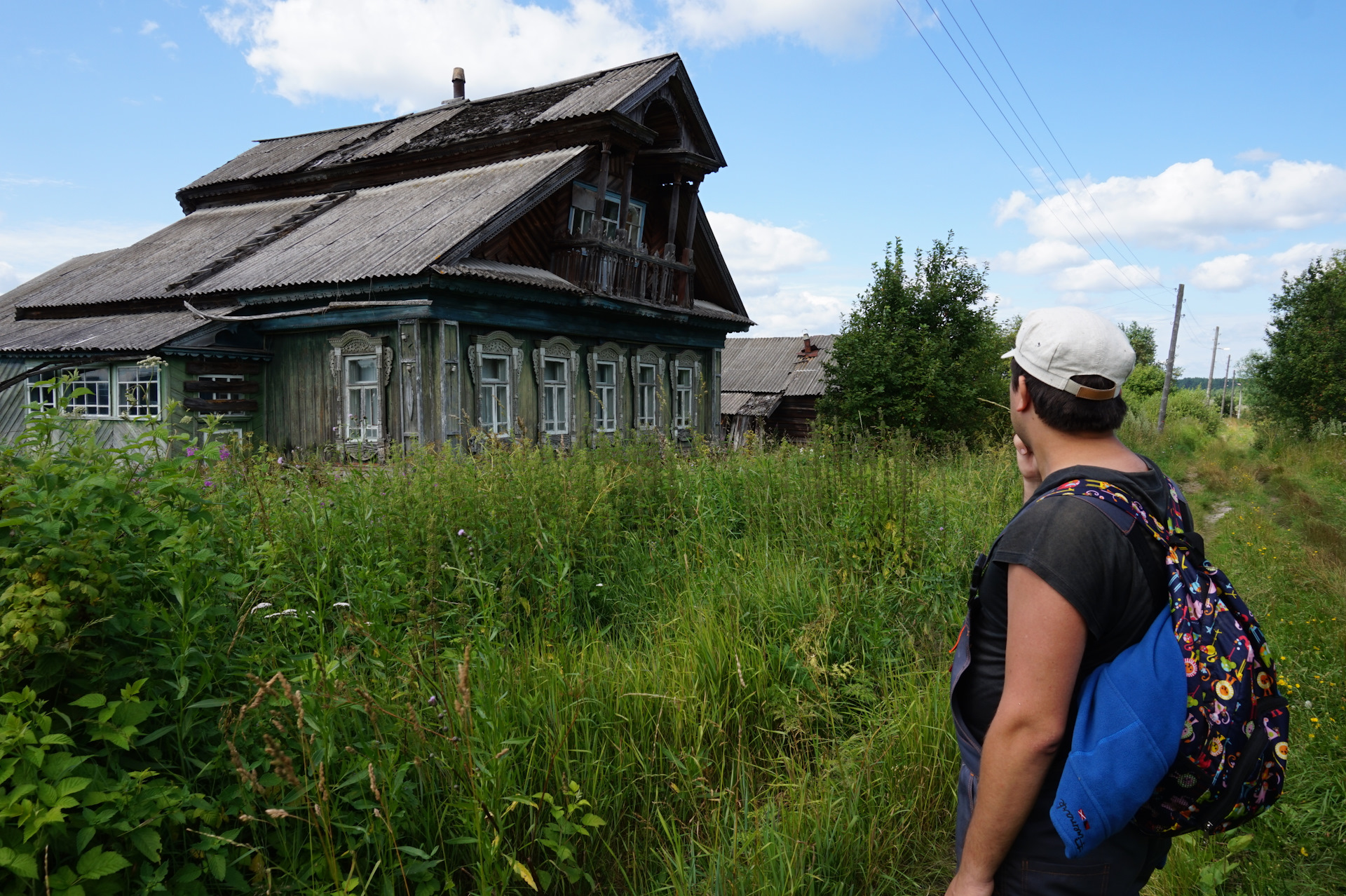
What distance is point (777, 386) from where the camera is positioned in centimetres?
2777

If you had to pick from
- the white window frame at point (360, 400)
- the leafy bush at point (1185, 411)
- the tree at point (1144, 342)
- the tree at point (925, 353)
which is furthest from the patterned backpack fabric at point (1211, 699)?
the tree at point (1144, 342)

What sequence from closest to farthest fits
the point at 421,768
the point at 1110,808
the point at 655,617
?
1. the point at 1110,808
2. the point at 421,768
3. the point at 655,617

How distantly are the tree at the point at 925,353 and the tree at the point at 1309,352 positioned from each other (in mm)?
10058

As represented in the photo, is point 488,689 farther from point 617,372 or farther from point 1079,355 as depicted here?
point 617,372

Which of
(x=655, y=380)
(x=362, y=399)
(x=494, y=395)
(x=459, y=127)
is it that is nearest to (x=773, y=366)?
(x=655, y=380)

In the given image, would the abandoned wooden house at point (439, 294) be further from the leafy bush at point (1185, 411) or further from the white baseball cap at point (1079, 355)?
the leafy bush at point (1185, 411)

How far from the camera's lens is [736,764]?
121 inches

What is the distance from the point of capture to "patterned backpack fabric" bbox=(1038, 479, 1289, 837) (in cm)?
131

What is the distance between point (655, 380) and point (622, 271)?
2416 millimetres

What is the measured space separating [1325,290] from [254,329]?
28.0 m

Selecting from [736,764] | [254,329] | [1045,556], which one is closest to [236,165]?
[254,329]

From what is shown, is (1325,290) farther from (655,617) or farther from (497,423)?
(655,617)

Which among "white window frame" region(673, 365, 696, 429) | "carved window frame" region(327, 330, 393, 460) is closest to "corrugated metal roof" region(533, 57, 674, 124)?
"carved window frame" region(327, 330, 393, 460)

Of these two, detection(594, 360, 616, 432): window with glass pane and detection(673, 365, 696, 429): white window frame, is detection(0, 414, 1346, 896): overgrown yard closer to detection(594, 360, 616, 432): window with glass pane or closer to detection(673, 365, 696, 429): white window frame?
detection(594, 360, 616, 432): window with glass pane
